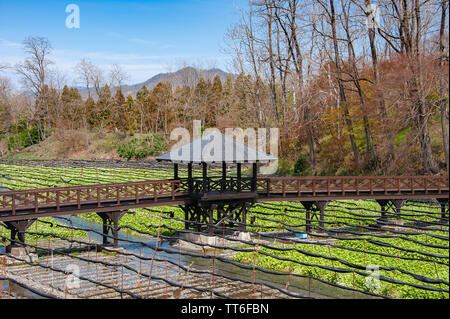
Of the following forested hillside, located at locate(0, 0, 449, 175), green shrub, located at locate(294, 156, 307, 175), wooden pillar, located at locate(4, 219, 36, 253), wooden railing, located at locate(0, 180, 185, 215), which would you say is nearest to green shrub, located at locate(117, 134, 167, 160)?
forested hillside, located at locate(0, 0, 449, 175)

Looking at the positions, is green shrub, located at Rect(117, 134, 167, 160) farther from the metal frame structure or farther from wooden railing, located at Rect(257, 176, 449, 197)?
wooden railing, located at Rect(257, 176, 449, 197)

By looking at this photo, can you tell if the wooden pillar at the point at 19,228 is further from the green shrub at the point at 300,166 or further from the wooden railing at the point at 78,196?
the green shrub at the point at 300,166

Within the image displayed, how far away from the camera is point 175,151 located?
20.1 metres

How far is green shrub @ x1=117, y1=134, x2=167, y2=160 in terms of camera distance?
55750mm

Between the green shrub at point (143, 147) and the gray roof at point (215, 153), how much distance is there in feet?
118

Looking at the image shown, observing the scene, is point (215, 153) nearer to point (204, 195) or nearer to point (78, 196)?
point (204, 195)

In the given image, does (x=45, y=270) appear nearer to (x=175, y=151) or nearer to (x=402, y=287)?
(x=175, y=151)

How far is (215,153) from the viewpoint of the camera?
19.4m

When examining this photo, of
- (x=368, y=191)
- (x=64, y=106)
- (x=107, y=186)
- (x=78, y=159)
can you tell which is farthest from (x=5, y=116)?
(x=368, y=191)

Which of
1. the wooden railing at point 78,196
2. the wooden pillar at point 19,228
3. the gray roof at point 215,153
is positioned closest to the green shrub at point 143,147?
the wooden railing at point 78,196

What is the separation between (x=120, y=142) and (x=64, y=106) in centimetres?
1102

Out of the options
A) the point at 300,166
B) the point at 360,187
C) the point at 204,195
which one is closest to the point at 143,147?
the point at 300,166

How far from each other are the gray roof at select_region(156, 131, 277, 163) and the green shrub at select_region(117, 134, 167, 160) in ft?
118
